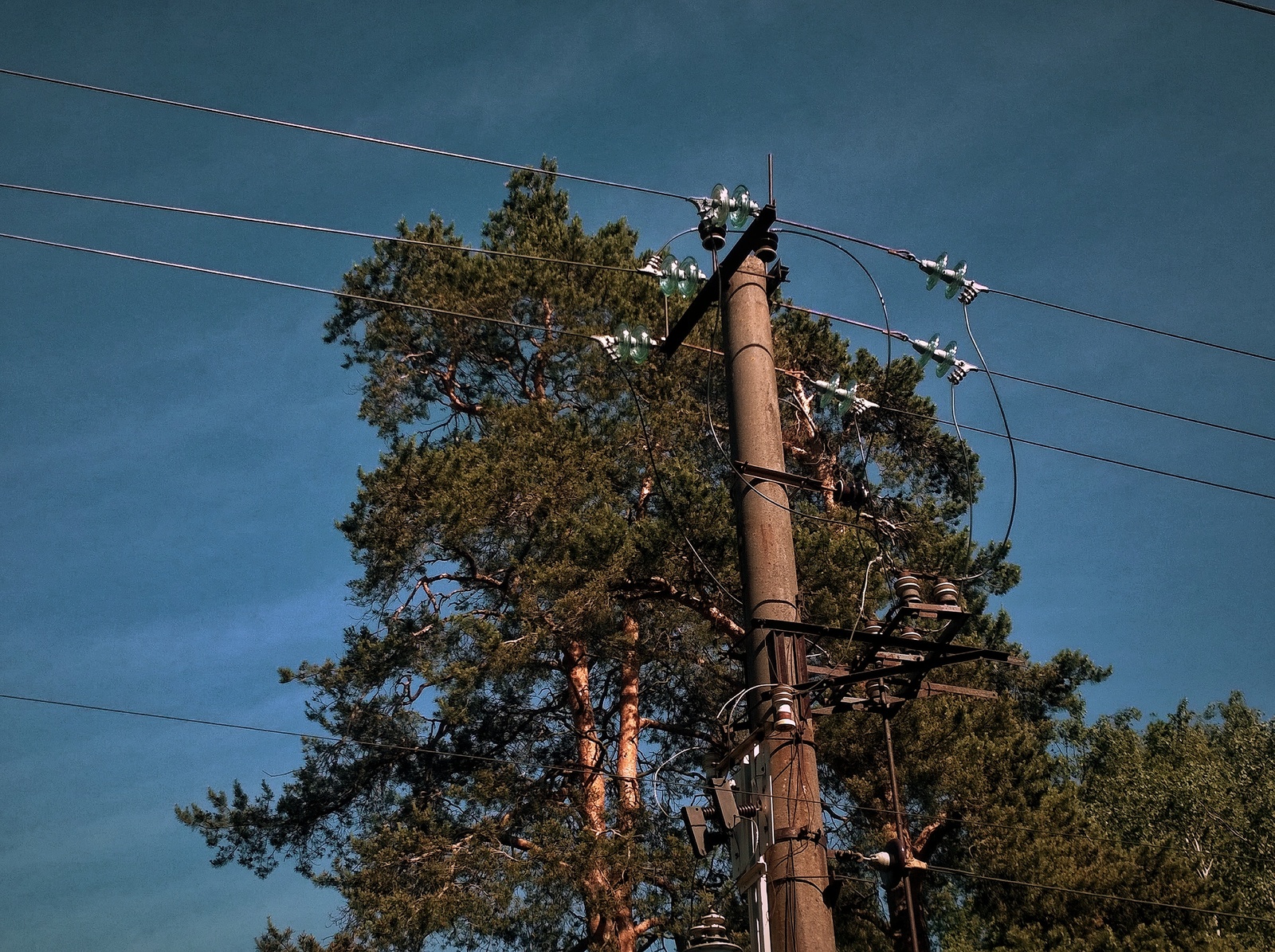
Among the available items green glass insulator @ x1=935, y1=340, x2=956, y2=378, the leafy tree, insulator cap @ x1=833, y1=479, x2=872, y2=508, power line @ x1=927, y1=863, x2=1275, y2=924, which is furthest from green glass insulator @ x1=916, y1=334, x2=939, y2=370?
insulator cap @ x1=833, y1=479, x2=872, y2=508

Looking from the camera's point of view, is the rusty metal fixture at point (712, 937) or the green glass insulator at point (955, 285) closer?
the rusty metal fixture at point (712, 937)

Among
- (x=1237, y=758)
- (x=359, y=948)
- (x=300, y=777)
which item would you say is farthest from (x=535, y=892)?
(x=1237, y=758)

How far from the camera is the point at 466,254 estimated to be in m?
21.7

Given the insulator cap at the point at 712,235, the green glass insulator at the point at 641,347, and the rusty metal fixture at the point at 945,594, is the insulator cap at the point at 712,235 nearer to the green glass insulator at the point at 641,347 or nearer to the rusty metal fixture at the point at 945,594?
the green glass insulator at the point at 641,347

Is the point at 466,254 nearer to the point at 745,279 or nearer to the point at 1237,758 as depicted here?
the point at 745,279

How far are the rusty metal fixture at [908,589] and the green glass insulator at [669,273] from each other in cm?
239

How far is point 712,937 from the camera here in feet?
24.7

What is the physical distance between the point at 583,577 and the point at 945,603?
9477mm

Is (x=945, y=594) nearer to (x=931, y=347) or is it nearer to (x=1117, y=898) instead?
(x=931, y=347)

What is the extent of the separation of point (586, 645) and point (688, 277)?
944 cm

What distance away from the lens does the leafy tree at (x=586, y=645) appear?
1495cm

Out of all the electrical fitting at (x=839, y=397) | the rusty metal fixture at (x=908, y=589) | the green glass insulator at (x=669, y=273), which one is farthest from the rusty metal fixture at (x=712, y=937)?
the green glass insulator at (x=669, y=273)

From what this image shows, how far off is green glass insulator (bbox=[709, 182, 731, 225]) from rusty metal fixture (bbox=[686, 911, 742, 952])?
166 inches

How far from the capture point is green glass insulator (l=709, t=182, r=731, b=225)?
27.3 feet
